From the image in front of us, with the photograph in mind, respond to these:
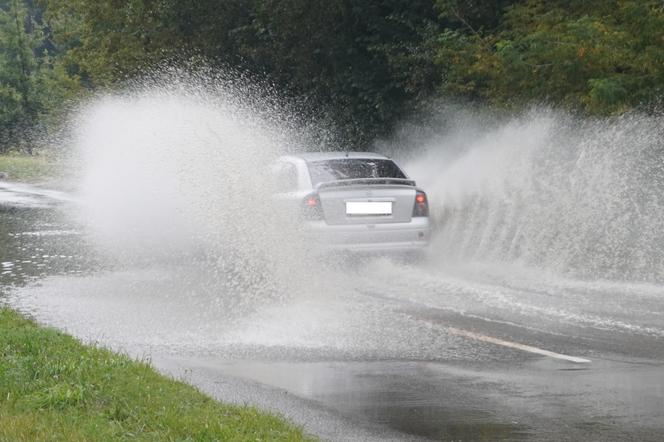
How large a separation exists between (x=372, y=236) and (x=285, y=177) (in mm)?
1616

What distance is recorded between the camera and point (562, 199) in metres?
15.8

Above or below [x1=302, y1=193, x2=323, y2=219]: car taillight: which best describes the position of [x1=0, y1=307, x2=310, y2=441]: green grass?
below

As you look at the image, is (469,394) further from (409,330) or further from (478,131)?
(478,131)

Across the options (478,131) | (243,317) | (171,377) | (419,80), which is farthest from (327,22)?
(171,377)

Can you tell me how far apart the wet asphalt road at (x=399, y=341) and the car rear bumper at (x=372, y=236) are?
279mm

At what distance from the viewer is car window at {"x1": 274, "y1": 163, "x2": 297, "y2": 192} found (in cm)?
1409

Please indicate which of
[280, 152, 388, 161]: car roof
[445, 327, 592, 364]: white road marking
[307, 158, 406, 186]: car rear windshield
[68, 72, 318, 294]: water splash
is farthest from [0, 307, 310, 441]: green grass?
[280, 152, 388, 161]: car roof

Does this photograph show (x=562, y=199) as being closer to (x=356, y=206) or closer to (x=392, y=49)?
(x=356, y=206)

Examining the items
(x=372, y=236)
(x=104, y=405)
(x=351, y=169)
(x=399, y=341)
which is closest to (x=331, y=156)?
(x=351, y=169)

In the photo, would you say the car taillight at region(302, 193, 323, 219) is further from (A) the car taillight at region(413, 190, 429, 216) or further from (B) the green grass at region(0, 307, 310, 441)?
(B) the green grass at region(0, 307, 310, 441)

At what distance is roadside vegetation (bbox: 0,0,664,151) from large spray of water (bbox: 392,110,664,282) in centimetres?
50

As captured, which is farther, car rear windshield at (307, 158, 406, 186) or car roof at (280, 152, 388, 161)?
car roof at (280, 152, 388, 161)

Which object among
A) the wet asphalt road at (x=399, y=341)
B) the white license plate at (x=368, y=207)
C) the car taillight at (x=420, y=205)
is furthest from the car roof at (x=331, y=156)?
the wet asphalt road at (x=399, y=341)

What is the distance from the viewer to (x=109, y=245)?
1747 centimetres
